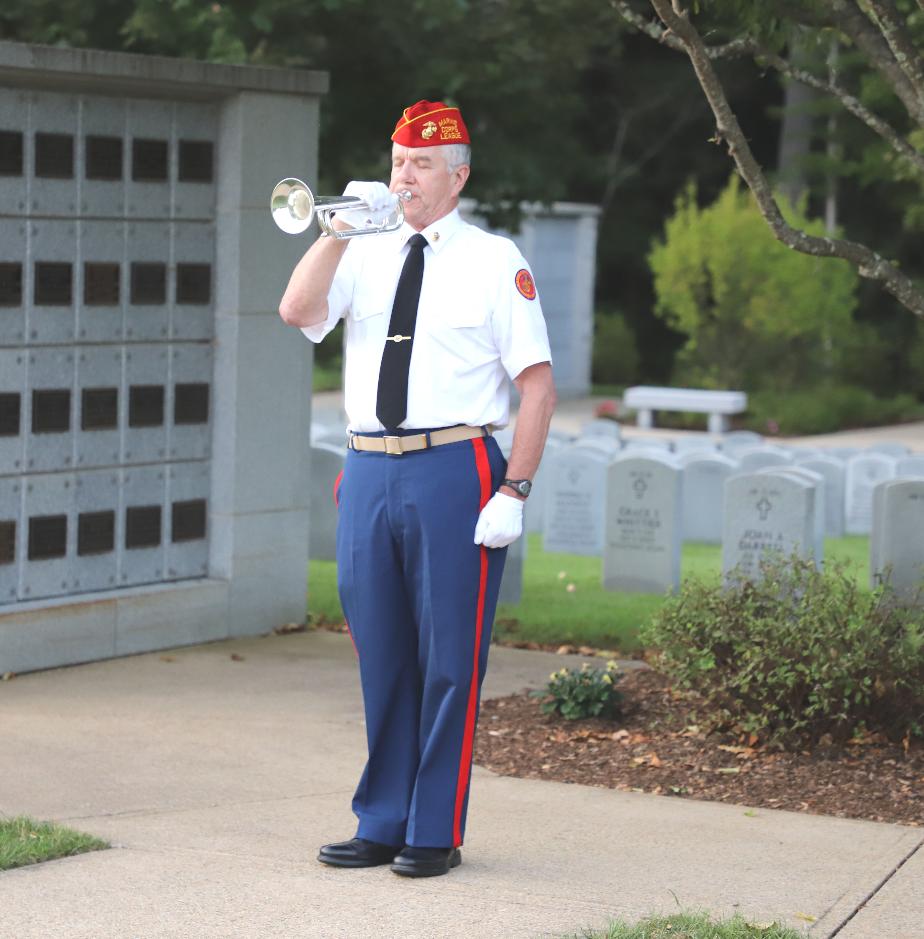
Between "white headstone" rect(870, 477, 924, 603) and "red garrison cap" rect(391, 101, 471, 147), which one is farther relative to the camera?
"white headstone" rect(870, 477, 924, 603)

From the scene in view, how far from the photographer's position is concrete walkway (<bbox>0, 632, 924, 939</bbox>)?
14.6ft

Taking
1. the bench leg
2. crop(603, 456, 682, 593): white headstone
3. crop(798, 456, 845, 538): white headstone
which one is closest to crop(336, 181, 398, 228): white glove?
crop(603, 456, 682, 593): white headstone

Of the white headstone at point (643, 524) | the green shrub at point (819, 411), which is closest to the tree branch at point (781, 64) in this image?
the white headstone at point (643, 524)

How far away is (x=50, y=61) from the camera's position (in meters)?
7.45

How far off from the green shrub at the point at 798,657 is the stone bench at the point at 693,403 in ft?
65.1

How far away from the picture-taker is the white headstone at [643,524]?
1135 centimetres

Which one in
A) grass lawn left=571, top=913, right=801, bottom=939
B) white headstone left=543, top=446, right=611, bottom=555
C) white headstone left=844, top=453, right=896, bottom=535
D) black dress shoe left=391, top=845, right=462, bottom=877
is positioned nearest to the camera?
grass lawn left=571, top=913, right=801, bottom=939

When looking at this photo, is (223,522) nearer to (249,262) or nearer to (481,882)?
(249,262)

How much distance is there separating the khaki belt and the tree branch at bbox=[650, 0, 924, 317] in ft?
6.91

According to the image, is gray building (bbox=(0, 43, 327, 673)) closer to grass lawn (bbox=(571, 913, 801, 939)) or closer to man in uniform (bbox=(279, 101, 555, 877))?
man in uniform (bbox=(279, 101, 555, 877))

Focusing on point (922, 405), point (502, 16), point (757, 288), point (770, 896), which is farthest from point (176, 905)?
point (922, 405)

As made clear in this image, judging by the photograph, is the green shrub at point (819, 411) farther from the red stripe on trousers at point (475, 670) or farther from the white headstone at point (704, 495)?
the red stripe on trousers at point (475, 670)

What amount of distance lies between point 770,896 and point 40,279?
15.0 ft

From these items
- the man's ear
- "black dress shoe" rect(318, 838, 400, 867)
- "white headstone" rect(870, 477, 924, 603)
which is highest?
the man's ear
